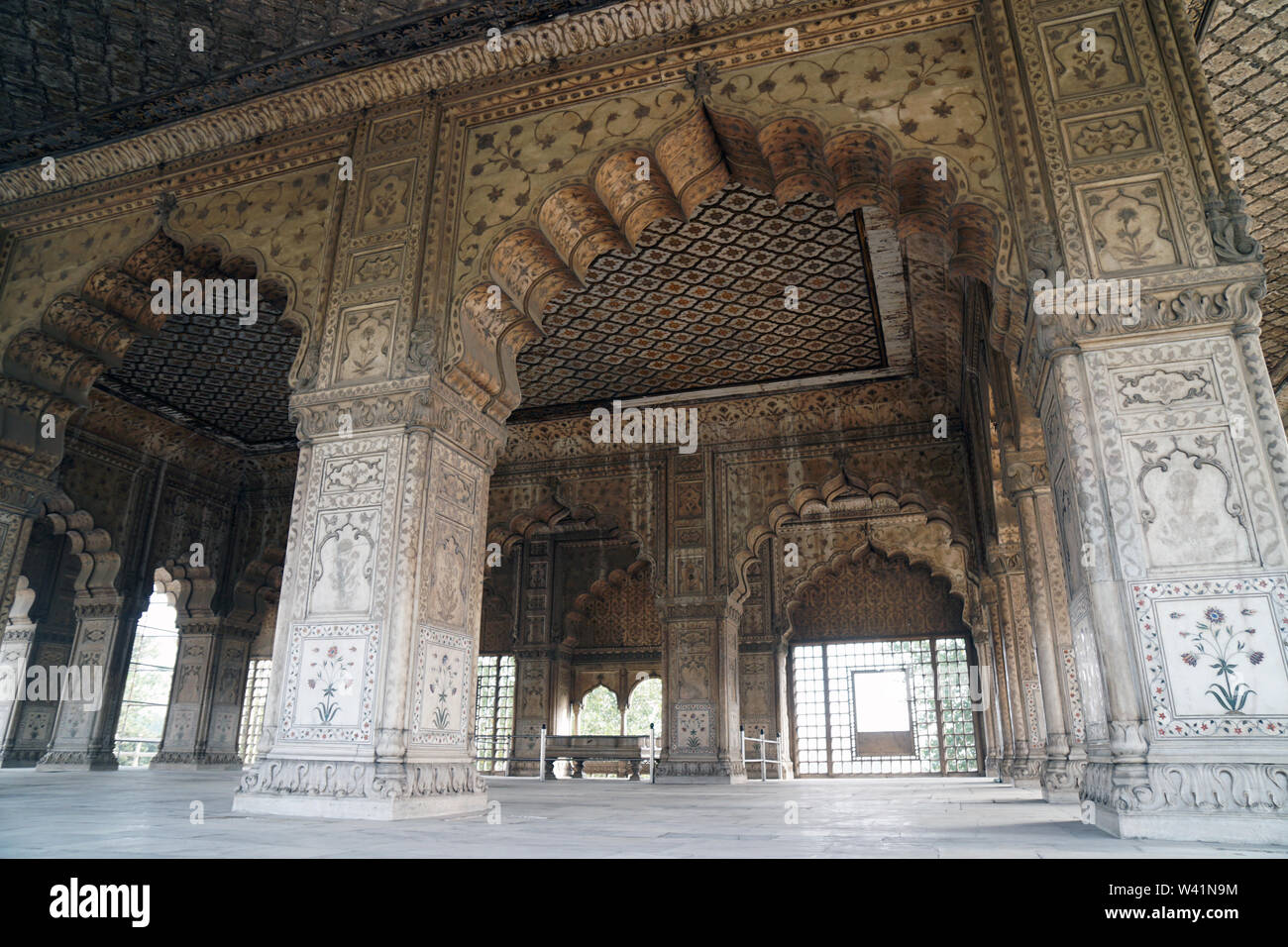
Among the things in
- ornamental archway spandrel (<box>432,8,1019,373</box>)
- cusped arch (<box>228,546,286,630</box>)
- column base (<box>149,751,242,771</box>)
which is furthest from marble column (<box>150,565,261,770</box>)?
ornamental archway spandrel (<box>432,8,1019,373</box>)

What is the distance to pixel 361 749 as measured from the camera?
4793 millimetres

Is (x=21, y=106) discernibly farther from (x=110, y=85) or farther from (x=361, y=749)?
(x=361, y=749)

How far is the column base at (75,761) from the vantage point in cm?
1097

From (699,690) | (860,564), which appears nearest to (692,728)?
(699,690)

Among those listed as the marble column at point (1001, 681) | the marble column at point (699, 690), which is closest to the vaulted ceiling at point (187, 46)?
the marble column at point (699, 690)

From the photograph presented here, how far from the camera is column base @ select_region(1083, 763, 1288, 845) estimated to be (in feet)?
10.7

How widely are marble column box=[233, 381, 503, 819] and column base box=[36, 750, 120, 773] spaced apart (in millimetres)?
8059

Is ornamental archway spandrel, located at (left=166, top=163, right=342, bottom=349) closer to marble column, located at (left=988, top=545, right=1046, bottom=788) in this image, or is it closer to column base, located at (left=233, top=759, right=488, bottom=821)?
column base, located at (left=233, top=759, right=488, bottom=821)

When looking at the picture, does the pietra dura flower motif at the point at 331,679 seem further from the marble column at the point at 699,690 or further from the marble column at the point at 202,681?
the marble column at the point at 202,681

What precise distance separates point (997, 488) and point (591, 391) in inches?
209

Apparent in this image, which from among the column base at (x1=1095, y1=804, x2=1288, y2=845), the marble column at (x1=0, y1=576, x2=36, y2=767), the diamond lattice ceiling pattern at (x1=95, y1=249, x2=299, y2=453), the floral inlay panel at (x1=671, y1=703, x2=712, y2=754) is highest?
the diamond lattice ceiling pattern at (x1=95, y1=249, x2=299, y2=453)

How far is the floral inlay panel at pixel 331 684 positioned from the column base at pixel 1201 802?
3.81 meters

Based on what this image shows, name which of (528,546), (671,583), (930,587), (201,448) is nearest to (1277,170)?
(671,583)

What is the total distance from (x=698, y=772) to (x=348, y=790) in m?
6.49
